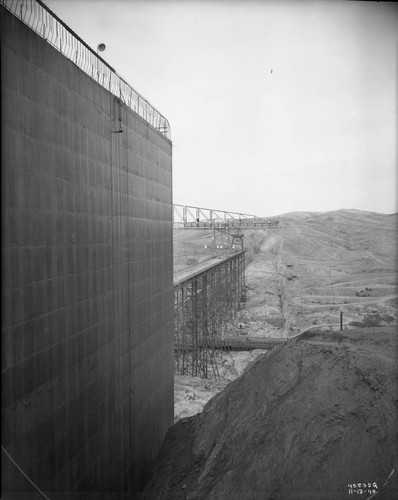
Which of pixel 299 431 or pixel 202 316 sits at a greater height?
pixel 299 431

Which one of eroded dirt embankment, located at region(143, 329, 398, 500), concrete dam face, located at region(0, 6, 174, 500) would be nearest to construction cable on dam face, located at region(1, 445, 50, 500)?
concrete dam face, located at region(0, 6, 174, 500)

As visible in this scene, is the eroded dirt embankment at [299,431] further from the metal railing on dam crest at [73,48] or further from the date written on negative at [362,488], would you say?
the metal railing on dam crest at [73,48]

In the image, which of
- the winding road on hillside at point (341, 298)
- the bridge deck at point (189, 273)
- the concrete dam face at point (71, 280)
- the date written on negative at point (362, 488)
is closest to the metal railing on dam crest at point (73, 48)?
the concrete dam face at point (71, 280)

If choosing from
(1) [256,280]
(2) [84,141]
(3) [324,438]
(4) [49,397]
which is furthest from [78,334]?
(1) [256,280]

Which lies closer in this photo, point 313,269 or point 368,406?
point 368,406

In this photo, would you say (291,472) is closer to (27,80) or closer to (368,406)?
(368,406)

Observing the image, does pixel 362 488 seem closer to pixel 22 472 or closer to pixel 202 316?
pixel 22 472

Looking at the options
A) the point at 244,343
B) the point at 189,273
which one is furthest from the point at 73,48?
the point at 244,343
